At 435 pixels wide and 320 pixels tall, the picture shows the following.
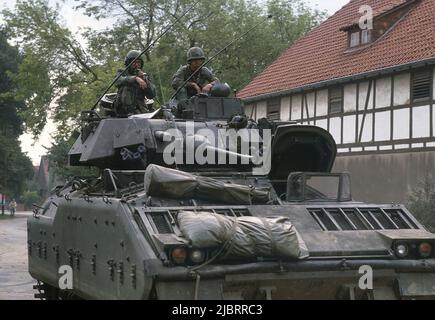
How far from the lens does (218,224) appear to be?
6309mm

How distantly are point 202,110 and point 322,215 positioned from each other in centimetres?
264

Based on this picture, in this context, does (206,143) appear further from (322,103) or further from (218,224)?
(322,103)

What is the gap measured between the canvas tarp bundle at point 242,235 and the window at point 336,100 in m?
17.5

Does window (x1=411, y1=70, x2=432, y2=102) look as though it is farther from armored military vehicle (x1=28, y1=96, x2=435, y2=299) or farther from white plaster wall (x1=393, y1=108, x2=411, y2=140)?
armored military vehicle (x1=28, y1=96, x2=435, y2=299)

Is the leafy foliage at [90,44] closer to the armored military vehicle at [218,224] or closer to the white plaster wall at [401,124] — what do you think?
the white plaster wall at [401,124]

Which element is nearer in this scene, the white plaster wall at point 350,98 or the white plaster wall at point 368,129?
the white plaster wall at point 368,129

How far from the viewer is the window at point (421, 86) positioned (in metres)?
20.4

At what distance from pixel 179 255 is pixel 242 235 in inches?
21.1

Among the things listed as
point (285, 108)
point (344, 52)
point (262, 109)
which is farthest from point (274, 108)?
point (344, 52)

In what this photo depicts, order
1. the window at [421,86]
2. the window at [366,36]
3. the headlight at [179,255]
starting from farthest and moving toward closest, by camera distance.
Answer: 1. the window at [366,36]
2. the window at [421,86]
3. the headlight at [179,255]

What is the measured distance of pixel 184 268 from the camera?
6176 millimetres

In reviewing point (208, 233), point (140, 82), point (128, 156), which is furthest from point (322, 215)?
point (140, 82)

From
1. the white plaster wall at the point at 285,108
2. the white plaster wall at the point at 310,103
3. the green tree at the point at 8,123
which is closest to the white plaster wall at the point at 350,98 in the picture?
the white plaster wall at the point at 310,103

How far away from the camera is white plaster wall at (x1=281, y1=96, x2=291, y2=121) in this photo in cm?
2645
